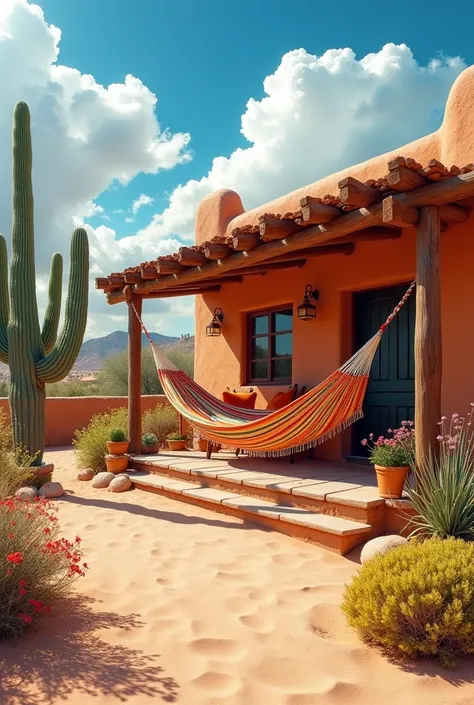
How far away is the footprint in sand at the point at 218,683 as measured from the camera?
73.3 inches

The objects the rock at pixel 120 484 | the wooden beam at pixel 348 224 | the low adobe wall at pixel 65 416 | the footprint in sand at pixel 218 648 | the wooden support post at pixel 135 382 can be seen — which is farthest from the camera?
the low adobe wall at pixel 65 416

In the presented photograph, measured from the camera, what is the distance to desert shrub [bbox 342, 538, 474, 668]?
201cm

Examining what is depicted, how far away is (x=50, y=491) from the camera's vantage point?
5.16 m

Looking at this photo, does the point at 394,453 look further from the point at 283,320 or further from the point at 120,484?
the point at 283,320

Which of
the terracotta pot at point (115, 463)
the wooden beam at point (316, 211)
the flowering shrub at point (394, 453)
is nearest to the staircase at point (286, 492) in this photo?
the terracotta pot at point (115, 463)

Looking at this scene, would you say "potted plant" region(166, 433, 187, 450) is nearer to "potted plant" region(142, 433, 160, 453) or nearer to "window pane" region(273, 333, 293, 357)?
"potted plant" region(142, 433, 160, 453)

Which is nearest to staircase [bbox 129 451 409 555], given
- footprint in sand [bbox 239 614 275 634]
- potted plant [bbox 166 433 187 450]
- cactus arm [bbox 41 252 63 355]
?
potted plant [bbox 166 433 187 450]

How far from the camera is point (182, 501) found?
4.84 metres

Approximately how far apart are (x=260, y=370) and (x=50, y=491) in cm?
278

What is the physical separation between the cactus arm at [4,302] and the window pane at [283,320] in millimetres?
2968

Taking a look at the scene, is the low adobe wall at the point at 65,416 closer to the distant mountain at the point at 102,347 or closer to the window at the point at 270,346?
the window at the point at 270,346

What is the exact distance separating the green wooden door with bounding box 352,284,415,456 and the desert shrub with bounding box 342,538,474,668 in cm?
280

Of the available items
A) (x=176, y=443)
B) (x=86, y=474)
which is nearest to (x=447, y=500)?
(x=86, y=474)

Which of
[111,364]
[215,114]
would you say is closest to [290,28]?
[215,114]
